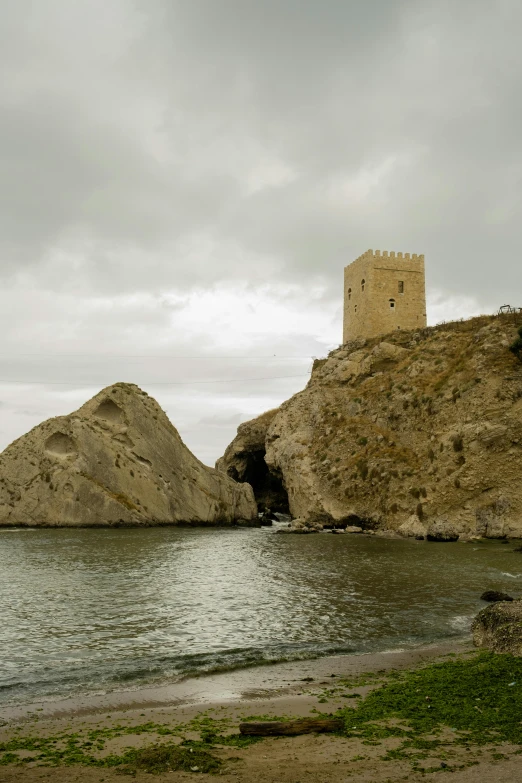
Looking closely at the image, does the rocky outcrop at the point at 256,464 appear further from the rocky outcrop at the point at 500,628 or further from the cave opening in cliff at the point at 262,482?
the rocky outcrop at the point at 500,628

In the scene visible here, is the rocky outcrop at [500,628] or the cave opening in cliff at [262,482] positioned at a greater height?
the cave opening in cliff at [262,482]

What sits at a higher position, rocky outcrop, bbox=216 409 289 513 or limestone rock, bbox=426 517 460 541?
rocky outcrop, bbox=216 409 289 513

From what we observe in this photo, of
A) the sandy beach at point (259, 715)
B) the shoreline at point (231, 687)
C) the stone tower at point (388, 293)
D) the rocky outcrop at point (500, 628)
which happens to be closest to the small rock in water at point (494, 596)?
the rocky outcrop at point (500, 628)

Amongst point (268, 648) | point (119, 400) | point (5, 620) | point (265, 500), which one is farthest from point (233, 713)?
point (265, 500)

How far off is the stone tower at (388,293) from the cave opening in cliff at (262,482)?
24703 mm

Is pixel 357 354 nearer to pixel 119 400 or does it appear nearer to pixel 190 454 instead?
pixel 190 454

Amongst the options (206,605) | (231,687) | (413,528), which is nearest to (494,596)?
(206,605)

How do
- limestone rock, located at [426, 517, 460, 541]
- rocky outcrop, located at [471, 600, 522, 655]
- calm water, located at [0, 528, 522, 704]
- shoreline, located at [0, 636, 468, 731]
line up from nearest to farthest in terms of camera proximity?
1. shoreline, located at [0, 636, 468, 731]
2. rocky outcrop, located at [471, 600, 522, 655]
3. calm water, located at [0, 528, 522, 704]
4. limestone rock, located at [426, 517, 460, 541]

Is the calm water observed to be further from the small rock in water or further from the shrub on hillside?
the shrub on hillside

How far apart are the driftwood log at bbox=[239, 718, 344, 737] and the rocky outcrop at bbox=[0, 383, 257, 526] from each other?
1896 inches

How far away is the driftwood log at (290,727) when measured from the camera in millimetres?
8758

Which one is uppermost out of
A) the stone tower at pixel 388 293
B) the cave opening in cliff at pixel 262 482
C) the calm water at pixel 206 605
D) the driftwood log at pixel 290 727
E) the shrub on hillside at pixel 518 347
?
the stone tower at pixel 388 293

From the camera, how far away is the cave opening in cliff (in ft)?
287

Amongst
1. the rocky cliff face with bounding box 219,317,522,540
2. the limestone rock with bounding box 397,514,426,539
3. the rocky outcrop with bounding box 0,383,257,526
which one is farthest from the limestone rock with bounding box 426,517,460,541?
the rocky outcrop with bounding box 0,383,257,526
